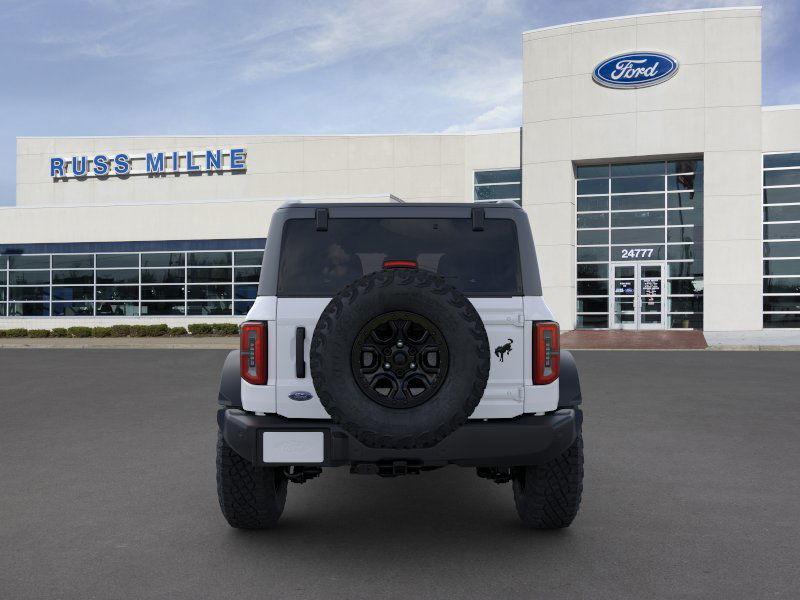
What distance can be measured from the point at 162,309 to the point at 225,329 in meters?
6.05

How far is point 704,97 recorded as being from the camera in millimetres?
28297

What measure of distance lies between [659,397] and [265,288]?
851 centimetres

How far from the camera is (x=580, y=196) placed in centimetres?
3102

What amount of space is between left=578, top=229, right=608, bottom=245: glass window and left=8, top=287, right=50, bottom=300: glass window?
24715mm

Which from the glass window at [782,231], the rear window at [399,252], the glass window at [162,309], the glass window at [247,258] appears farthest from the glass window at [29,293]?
the rear window at [399,252]

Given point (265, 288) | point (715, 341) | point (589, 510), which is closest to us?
point (265, 288)

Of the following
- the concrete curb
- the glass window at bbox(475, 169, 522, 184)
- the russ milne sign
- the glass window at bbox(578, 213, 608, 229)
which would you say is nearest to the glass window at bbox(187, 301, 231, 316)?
the concrete curb

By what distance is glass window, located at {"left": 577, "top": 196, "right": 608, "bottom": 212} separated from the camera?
3078 cm

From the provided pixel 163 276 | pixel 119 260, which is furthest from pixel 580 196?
pixel 119 260

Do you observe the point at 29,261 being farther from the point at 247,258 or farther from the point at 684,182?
the point at 684,182

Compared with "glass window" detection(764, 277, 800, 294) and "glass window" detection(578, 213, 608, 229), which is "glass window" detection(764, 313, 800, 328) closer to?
"glass window" detection(764, 277, 800, 294)

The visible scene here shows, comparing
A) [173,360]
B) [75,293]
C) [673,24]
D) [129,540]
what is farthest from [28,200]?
[129,540]

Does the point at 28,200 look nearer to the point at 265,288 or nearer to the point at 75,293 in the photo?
the point at 75,293

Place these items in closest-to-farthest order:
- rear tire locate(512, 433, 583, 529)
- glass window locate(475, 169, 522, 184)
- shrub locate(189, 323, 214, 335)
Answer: rear tire locate(512, 433, 583, 529), shrub locate(189, 323, 214, 335), glass window locate(475, 169, 522, 184)
